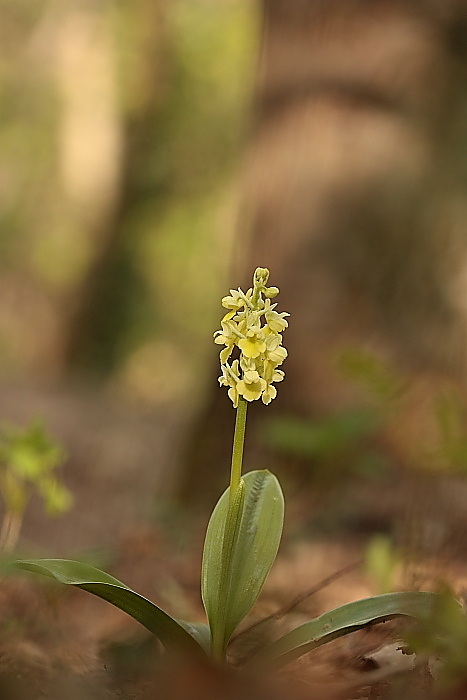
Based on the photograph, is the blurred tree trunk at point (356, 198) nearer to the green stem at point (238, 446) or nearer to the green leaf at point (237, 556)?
the green leaf at point (237, 556)

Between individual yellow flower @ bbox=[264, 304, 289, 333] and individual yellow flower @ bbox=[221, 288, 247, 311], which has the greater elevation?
individual yellow flower @ bbox=[221, 288, 247, 311]

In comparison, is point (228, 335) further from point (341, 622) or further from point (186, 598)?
point (186, 598)

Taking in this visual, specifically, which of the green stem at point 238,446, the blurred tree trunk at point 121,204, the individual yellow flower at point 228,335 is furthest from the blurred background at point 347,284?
the blurred tree trunk at point 121,204

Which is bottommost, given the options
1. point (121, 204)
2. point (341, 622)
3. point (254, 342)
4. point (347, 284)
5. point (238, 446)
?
point (341, 622)

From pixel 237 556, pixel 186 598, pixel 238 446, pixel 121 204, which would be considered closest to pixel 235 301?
pixel 238 446

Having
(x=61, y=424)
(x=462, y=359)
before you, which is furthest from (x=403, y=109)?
(x=61, y=424)

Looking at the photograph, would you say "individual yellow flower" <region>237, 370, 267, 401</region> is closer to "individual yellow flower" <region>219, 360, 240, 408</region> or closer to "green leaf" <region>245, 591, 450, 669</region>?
"individual yellow flower" <region>219, 360, 240, 408</region>

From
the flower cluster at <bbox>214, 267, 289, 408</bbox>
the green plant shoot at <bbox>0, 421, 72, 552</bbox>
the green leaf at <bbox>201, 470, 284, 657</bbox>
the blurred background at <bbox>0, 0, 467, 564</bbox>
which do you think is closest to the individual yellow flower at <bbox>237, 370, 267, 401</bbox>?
the flower cluster at <bbox>214, 267, 289, 408</bbox>
